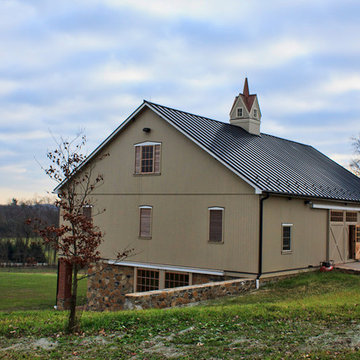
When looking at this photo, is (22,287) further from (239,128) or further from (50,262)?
(50,262)

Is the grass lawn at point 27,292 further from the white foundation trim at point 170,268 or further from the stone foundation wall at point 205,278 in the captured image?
the stone foundation wall at point 205,278

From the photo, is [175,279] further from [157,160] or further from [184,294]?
[184,294]

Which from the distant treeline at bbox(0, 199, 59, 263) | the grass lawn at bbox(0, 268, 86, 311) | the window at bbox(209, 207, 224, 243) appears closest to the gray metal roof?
the window at bbox(209, 207, 224, 243)

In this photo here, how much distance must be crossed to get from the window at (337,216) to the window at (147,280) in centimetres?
877

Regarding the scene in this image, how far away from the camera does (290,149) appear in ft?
87.6

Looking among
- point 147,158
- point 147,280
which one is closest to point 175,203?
point 147,158

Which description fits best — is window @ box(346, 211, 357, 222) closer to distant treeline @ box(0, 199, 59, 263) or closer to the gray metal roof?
the gray metal roof

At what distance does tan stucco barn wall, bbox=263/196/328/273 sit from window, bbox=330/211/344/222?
778mm

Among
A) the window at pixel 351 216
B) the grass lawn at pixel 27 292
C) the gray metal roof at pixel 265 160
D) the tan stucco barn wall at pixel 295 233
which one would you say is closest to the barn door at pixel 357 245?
the window at pixel 351 216

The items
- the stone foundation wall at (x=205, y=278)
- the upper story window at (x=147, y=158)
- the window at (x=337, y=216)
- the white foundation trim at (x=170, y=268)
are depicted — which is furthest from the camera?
the window at (x=337, y=216)

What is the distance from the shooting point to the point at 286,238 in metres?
19.5

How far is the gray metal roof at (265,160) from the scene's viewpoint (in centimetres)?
1892

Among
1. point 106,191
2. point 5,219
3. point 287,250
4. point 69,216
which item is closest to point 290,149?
point 287,250

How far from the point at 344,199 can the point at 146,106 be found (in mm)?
10366
